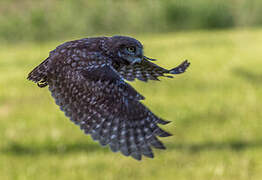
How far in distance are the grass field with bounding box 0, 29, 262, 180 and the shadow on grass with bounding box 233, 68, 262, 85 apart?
0.02 meters

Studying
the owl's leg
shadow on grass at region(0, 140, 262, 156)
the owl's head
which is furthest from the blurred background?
the owl's head

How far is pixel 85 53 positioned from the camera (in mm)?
2588

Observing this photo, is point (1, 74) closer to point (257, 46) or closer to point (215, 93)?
point (215, 93)

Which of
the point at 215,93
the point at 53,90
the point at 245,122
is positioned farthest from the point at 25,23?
the point at 53,90

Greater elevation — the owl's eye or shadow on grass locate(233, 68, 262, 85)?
the owl's eye

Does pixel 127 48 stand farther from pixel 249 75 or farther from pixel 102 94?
pixel 249 75

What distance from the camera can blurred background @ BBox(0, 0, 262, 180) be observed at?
7.25m

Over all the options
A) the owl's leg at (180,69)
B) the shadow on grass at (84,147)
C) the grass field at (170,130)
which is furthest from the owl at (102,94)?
the shadow on grass at (84,147)

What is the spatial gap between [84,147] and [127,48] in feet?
17.3

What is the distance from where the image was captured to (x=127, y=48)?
8.94 ft

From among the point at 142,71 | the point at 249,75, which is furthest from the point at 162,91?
the point at 142,71

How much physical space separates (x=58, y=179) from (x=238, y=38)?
40.2 ft

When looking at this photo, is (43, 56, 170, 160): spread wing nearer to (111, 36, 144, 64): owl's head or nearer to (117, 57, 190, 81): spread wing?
(111, 36, 144, 64): owl's head

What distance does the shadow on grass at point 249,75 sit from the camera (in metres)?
11.7
